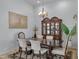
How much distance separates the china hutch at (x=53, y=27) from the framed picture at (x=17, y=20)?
1.48 m

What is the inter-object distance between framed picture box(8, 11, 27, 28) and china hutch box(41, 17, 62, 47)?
1.48 meters

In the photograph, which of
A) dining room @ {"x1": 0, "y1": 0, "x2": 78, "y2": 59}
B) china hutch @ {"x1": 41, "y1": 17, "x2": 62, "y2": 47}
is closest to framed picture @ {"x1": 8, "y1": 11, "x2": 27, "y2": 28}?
dining room @ {"x1": 0, "y1": 0, "x2": 78, "y2": 59}

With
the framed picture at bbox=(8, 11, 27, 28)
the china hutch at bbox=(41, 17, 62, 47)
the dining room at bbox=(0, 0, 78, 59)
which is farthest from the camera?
the china hutch at bbox=(41, 17, 62, 47)

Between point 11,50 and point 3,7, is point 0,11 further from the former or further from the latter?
point 11,50

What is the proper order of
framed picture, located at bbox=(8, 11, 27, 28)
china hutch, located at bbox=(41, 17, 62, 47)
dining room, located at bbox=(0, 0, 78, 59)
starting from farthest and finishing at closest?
1. china hutch, located at bbox=(41, 17, 62, 47)
2. framed picture, located at bbox=(8, 11, 27, 28)
3. dining room, located at bbox=(0, 0, 78, 59)

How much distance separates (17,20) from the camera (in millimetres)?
6113

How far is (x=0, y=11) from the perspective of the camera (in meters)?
4.95

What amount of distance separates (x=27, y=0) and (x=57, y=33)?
3104mm

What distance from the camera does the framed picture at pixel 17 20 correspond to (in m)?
5.65

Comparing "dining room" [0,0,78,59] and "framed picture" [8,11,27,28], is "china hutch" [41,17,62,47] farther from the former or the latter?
"framed picture" [8,11,27,28]

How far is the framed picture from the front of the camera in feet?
18.5

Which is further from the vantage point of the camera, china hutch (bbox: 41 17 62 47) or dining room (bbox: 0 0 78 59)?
china hutch (bbox: 41 17 62 47)

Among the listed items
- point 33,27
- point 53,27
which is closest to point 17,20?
point 33,27

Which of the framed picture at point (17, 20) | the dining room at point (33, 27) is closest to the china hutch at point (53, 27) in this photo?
the dining room at point (33, 27)
